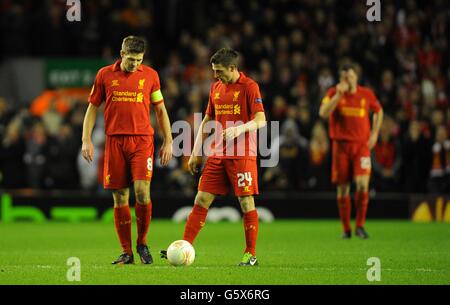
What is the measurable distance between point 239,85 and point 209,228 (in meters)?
7.34

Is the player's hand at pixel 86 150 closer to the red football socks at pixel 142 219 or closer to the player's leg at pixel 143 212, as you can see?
the player's leg at pixel 143 212

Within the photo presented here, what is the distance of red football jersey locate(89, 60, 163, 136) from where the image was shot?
1053cm

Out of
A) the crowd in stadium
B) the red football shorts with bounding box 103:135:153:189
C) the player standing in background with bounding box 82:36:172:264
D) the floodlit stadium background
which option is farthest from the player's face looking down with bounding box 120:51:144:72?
the crowd in stadium

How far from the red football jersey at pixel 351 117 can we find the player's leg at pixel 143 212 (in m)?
4.98

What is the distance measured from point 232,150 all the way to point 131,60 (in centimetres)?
139

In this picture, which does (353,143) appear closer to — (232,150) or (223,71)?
(232,150)

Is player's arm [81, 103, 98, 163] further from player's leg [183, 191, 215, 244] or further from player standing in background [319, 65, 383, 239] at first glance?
player standing in background [319, 65, 383, 239]

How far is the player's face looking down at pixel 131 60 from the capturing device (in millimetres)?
10367

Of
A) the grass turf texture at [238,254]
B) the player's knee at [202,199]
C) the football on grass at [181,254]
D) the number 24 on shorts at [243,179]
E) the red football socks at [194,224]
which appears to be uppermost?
the number 24 on shorts at [243,179]

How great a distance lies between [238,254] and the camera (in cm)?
1205

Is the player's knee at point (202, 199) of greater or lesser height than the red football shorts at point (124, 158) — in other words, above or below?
below

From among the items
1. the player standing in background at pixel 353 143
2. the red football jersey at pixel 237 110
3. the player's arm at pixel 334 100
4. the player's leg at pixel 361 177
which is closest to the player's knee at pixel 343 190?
the player standing in background at pixel 353 143

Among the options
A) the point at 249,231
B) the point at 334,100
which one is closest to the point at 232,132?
the point at 249,231

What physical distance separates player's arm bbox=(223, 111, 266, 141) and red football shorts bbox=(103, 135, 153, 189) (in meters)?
0.88
